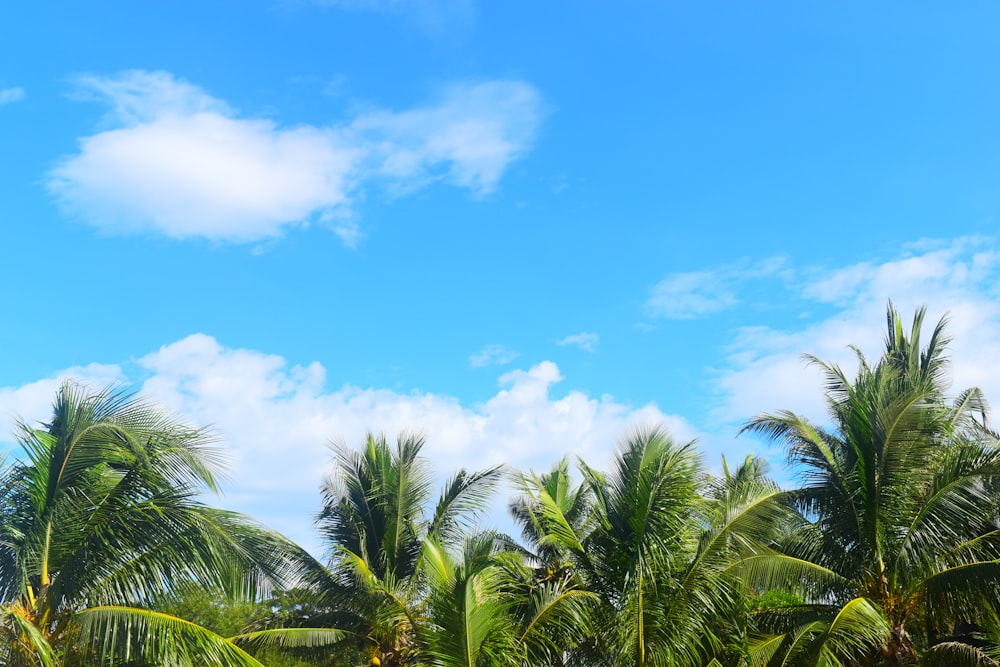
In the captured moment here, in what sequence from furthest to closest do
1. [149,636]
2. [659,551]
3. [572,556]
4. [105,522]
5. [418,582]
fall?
1. [418,582]
2. [572,556]
3. [659,551]
4. [105,522]
5. [149,636]

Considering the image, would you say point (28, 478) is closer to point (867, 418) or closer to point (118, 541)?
point (118, 541)

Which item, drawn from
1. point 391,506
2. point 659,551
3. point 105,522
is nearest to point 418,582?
point 391,506

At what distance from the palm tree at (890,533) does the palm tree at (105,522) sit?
9.23m

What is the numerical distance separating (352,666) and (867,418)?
1256cm

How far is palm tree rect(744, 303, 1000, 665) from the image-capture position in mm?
15438


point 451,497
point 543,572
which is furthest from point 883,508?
point 451,497

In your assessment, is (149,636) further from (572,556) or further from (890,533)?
(890,533)

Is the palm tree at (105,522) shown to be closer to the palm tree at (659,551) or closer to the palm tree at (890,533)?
the palm tree at (659,551)

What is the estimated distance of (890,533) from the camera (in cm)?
1614

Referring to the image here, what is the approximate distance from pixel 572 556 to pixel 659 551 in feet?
6.92

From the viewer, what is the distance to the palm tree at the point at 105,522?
1254 cm

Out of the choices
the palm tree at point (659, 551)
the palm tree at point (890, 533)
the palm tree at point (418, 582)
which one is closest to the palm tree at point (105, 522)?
the palm tree at point (418, 582)

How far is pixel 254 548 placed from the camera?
13.5m

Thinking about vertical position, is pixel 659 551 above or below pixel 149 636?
above
